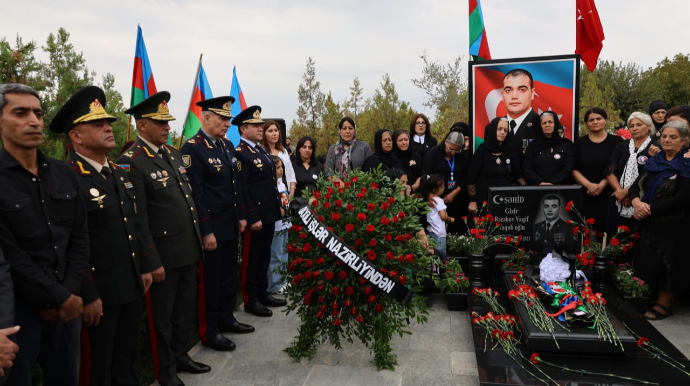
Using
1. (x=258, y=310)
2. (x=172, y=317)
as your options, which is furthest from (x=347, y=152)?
(x=172, y=317)

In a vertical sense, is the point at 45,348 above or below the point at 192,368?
above

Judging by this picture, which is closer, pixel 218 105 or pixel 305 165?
pixel 218 105

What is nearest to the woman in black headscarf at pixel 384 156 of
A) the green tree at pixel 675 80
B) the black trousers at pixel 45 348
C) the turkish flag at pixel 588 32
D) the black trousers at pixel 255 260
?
the black trousers at pixel 255 260

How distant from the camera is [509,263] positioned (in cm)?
584

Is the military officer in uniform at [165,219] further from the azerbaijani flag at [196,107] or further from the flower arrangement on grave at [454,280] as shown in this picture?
the flower arrangement on grave at [454,280]

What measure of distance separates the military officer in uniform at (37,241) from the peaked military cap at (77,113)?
37 centimetres

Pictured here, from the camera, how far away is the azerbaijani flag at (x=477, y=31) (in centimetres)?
766

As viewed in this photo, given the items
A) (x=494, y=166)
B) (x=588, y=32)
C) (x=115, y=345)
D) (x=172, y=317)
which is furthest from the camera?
(x=588, y=32)

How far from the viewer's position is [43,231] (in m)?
2.31

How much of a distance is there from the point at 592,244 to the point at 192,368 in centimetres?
495

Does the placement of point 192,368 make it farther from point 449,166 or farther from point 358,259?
point 449,166

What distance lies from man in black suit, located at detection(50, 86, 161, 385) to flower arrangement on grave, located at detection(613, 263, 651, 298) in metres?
5.15

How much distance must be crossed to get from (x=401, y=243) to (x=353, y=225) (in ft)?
1.45

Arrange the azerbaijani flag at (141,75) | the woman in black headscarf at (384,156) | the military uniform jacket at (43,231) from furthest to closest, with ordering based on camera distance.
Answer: the woman in black headscarf at (384,156), the azerbaijani flag at (141,75), the military uniform jacket at (43,231)
